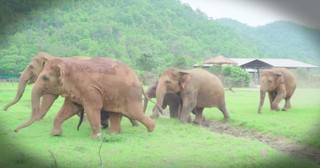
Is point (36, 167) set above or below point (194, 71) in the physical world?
below

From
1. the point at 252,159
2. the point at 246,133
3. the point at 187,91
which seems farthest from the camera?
the point at 187,91

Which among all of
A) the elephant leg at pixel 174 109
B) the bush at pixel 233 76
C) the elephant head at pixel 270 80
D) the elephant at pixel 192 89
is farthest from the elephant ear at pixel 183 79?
the elephant head at pixel 270 80

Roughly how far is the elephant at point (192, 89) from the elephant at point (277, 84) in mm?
1257

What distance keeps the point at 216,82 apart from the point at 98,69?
2.68 m

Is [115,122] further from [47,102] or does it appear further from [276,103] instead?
[276,103]

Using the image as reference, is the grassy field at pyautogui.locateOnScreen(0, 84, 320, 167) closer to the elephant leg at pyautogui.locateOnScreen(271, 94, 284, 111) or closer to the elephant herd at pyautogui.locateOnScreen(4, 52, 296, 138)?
the elephant herd at pyautogui.locateOnScreen(4, 52, 296, 138)

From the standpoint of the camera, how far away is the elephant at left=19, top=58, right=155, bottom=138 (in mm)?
3736

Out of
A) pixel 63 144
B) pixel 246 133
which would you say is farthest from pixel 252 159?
pixel 246 133

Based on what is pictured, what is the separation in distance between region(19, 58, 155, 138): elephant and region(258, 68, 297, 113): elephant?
3639 millimetres

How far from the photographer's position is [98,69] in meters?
3.84

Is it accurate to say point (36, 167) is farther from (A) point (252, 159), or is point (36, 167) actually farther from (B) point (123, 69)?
(B) point (123, 69)

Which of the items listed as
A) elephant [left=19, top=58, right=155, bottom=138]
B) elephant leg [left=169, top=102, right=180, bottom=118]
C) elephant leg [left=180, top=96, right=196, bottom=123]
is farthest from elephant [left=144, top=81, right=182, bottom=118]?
elephant [left=19, top=58, right=155, bottom=138]

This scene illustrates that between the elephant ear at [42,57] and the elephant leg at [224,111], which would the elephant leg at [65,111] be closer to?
the elephant ear at [42,57]

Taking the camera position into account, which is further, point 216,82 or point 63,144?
point 216,82
